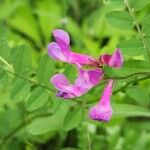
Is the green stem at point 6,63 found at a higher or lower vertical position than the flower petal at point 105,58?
higher

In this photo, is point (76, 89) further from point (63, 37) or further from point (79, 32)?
point (79, 32)

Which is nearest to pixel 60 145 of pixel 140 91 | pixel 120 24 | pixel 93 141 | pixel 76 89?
pixel 93 141

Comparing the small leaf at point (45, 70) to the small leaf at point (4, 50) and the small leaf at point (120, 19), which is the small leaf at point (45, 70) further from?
the small leaf at point (120, 19)

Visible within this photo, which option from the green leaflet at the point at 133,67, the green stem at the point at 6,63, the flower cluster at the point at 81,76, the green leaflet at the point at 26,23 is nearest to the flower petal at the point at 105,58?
the flower cluster at the point at 81,76

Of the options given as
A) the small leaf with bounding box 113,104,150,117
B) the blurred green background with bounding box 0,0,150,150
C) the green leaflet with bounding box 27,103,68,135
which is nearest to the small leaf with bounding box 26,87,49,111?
the blurred green background with bounding box 0,0,150,150

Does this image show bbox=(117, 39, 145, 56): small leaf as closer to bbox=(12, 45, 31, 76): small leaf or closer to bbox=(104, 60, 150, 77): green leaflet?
bbox=(104, 60, 150, 77): green leaflet

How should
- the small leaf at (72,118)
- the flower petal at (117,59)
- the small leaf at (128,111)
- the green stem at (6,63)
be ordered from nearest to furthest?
the flower petal at (117,59), the green stem at (6,63), the small leaf at (72,118), the small leaf at (128,111)

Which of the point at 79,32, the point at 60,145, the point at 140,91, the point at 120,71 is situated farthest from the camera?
the point at 79,32
